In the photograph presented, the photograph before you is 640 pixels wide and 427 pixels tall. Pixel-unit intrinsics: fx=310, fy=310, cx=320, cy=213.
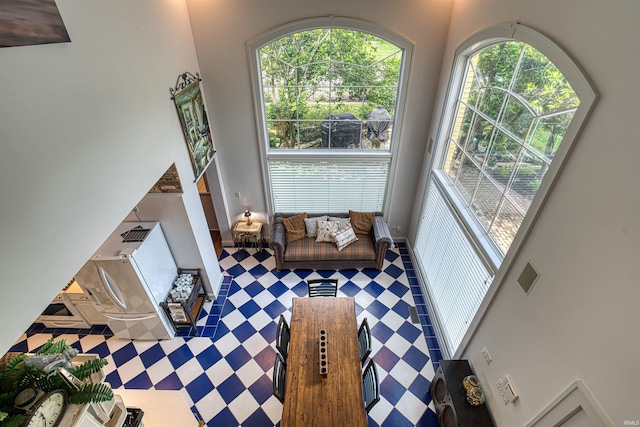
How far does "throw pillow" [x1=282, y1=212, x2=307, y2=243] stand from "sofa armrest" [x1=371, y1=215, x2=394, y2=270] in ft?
4.28

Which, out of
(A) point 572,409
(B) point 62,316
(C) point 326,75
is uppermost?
(C) point 326,75

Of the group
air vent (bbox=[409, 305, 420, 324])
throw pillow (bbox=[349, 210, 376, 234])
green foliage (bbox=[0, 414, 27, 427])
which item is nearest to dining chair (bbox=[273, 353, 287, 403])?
green foliage (bbox=[0, 414, 27, 427])

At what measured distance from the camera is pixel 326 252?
5.46 m

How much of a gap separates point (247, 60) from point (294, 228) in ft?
9.31

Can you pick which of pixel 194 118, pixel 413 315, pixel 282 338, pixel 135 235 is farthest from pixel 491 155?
pixel 135 235

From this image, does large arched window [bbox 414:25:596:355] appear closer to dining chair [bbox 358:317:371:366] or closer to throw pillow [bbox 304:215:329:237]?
dining chair [bbox 358:317:371:366]

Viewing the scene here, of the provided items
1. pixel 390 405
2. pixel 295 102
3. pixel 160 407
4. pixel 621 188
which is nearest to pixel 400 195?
pixel 295 102

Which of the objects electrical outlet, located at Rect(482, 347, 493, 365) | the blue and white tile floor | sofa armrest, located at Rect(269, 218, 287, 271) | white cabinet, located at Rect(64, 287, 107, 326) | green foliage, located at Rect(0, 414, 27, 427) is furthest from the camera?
sofa armrest, located at Rect(269, 218, 287, 271)

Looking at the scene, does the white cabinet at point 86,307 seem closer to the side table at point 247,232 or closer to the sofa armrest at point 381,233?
the side table at point 247,232

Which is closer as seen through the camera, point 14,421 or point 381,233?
point 14,421

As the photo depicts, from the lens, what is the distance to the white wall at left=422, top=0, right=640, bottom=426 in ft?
5.73

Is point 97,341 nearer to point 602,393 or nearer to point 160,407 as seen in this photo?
point 160,407

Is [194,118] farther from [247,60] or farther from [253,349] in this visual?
[253,349]

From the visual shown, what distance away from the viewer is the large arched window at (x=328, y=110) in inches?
174
